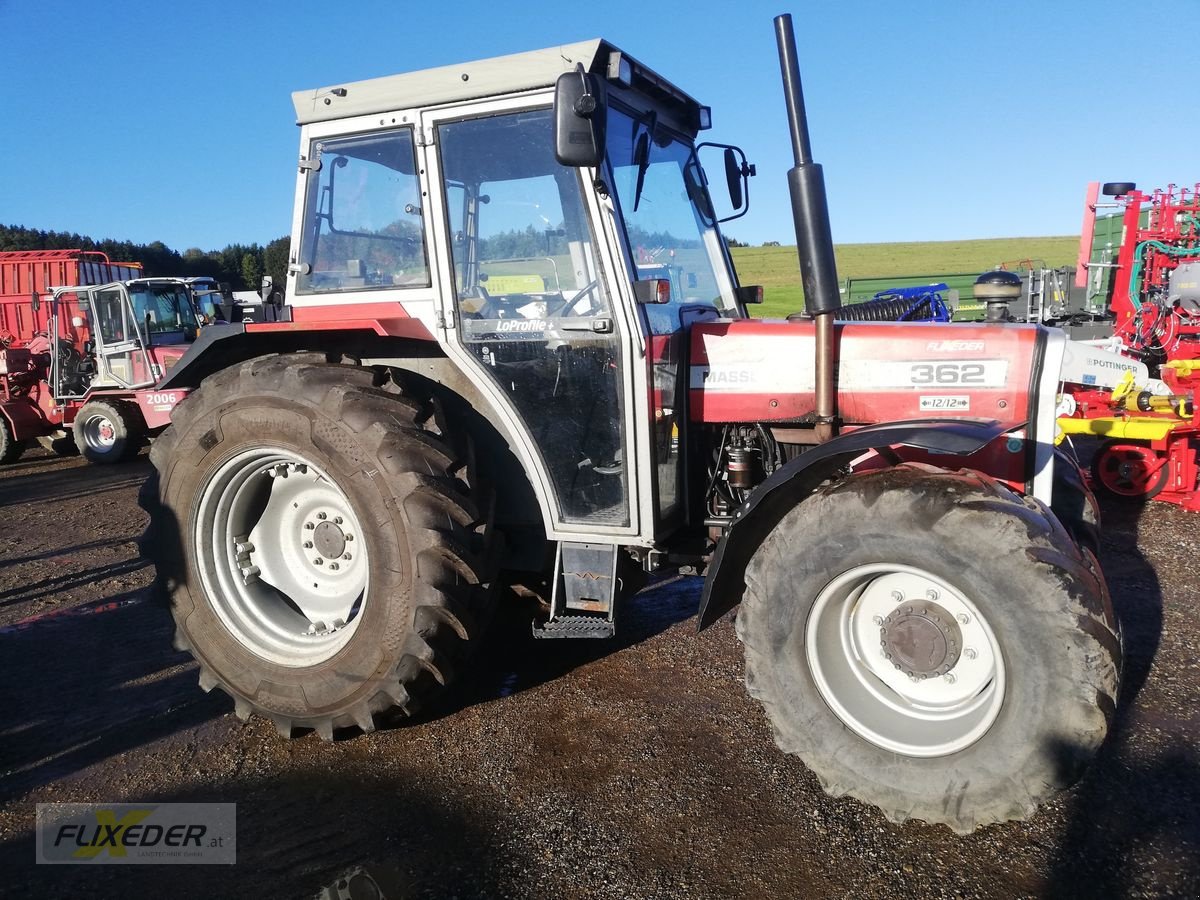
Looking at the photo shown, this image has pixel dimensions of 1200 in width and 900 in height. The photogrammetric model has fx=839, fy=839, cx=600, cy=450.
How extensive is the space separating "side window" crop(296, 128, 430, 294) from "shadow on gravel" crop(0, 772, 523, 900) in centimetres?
199

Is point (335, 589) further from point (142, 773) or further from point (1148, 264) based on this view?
point (1148, 264)

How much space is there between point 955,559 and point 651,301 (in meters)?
1.38

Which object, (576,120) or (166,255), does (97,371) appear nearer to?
(576,120)

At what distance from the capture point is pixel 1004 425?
2803 millimetres

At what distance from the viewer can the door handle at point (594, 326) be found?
10.3 feet

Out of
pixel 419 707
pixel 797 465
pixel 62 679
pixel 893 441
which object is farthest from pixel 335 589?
pixel 893 441

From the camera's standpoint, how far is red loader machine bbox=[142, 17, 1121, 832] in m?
2.70

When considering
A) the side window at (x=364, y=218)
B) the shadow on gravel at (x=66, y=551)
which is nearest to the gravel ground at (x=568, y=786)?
the side window at (x=364, y=218)

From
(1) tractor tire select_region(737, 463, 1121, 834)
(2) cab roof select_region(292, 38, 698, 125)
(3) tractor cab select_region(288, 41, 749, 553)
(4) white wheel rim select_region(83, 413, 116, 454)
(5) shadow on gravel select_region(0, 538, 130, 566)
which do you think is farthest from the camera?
(4) white wheel rim select_region(83, 413, 116, 454)

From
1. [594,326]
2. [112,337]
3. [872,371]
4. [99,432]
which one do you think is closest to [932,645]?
[872,371]

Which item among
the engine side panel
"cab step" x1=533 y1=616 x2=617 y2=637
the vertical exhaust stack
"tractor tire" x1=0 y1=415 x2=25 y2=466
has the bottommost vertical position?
"tractor tire" x1=0 y1=415 x2=25 y2=466

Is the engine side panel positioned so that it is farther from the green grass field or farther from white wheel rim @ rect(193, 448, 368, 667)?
the green grass field

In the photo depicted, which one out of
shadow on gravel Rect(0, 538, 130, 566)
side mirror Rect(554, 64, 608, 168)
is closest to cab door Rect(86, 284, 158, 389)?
shadow on gravel Rect(0, 538, 130, 566)

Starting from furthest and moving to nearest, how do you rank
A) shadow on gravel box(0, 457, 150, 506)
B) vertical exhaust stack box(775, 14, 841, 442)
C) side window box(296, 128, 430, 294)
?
shadow on gravel box(0, 457, 150, 506), side window box(296, 128, 430, 294), vertical exhaust stack box(775, 14, 841, 442)
